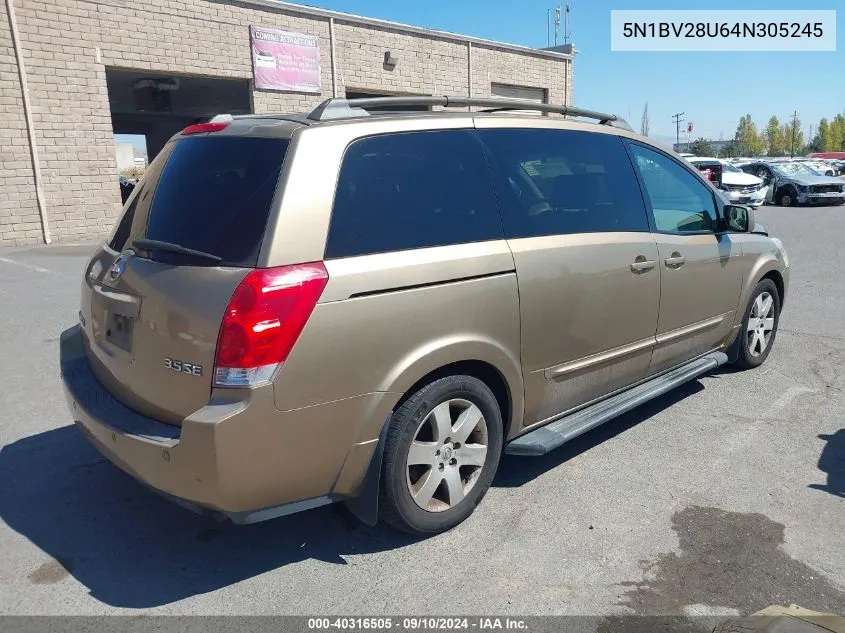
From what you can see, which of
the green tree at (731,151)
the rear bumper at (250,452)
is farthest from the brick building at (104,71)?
the green tree at (731,151)

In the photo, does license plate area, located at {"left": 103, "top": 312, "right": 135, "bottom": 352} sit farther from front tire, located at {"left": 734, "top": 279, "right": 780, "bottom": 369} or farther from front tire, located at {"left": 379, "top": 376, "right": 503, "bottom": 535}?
front tire, located at {"left": 734, "top": 279, "right": 780, "bottom": 369}

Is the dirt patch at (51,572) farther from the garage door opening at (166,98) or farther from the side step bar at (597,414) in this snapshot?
the garage door opening at (166,98)

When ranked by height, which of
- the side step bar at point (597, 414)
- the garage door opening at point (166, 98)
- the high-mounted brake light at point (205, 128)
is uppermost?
the garage door opening at point (166, 98)

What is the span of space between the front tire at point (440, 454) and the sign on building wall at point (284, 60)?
55.9 feet

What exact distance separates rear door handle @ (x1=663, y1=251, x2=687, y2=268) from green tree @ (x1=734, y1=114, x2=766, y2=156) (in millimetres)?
115616

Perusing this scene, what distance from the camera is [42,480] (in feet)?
12.6

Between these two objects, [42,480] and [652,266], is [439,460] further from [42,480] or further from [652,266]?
[42,480]

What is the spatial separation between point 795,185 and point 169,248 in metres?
25.9

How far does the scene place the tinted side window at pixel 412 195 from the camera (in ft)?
9.67

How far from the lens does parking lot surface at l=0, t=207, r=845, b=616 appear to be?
9.36 feet

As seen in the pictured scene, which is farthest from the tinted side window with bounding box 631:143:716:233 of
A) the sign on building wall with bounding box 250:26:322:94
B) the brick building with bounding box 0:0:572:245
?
the sign on building wall with bounding box 250:26:322:94

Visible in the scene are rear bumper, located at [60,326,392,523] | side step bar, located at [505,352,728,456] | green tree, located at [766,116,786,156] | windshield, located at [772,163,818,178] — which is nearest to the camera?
rear bumper, located at [60,326,392,523]

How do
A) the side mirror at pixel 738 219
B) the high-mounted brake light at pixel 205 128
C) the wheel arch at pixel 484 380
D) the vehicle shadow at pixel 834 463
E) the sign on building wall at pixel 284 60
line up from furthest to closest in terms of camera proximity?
the sign on building wall at pixel 284 60
the side mirror at pixel 738 219
the vehicle shadow at pixel 834 463
the high-mounted brake light at pixel 205 128
the wheel arch at pixel 484 380

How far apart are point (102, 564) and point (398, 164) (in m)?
2.21
